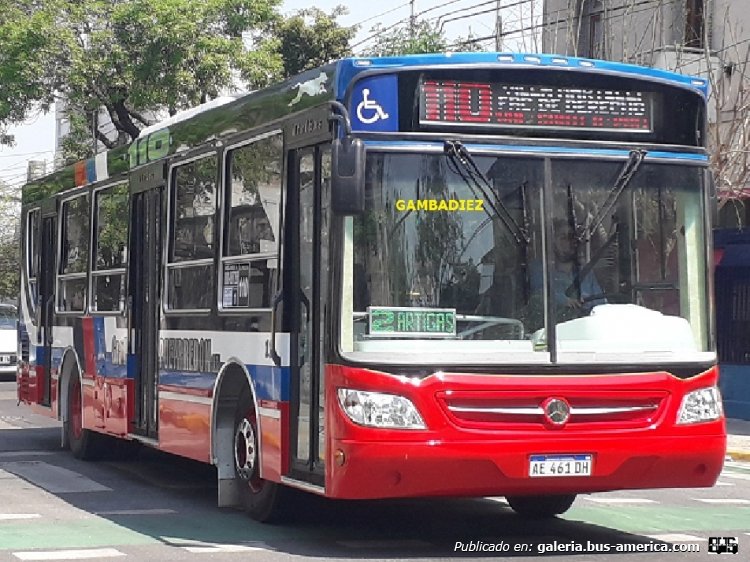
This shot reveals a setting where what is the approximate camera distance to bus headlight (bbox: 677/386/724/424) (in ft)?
33.4

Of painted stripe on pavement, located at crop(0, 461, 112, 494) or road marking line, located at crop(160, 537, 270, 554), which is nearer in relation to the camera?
road marking line, located at crop(160, 537, 270, 554)

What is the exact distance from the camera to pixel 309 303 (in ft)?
34.7

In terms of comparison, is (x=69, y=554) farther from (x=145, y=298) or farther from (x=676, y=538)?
(x=145, y=298)

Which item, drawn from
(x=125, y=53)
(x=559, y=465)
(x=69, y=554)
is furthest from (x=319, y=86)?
(x=125, y=53)

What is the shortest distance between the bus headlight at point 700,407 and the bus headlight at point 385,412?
1759 millimetres

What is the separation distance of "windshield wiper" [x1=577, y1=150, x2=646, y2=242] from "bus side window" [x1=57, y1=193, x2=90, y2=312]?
25.4 feet

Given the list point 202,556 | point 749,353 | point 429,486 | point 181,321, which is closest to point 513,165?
point 429,486

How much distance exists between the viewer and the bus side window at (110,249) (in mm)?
15320

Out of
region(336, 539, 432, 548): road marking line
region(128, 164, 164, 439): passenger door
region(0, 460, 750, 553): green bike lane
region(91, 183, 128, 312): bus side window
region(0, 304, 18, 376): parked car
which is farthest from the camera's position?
region(0, 304, 18, 376): parked car

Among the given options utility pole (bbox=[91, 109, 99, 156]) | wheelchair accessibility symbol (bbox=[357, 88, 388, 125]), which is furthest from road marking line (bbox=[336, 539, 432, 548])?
utility pole (bbox=[91, 109, 99, 156])

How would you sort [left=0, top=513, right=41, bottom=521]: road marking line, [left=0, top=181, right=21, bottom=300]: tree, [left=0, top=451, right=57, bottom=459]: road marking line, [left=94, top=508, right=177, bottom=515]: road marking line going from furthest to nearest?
[left=0, top=181, right=21, bottom=300]: tree → [left=0, top=451, right=57, bottom=459]: road marking line → [left=94, top=508, right=177, bottom=515]: road marking line → [left=0, top=513, right=41, bottom=521]: road marking line

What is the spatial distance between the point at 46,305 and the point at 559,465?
381 inches

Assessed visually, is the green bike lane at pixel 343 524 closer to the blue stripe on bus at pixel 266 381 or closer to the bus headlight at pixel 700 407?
the blue stripe on bus at pixel 266 381

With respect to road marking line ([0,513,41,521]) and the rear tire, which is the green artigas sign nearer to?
the rear tire
